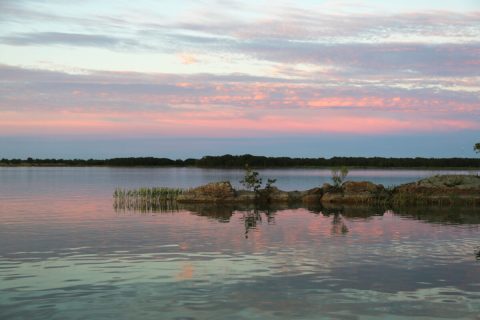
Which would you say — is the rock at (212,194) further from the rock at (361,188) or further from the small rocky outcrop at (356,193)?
the rock at (361,188)

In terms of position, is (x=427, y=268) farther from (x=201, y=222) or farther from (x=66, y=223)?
(x=66, y=223)

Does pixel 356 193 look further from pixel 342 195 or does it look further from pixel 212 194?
pixel 212 194

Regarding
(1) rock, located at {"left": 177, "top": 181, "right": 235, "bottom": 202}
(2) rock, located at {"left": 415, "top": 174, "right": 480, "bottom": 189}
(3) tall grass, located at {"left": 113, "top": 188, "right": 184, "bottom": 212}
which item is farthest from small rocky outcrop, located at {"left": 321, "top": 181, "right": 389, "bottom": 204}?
(3) tall grass, located at {"left": 113, "top": 188, "right": 184, "bottom": 212}

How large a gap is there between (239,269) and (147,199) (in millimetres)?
29781

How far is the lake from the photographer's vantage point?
44.6 feet

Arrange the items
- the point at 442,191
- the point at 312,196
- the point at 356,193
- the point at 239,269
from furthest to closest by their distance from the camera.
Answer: the point at 312,196
the point at 356,193
the point at 442,191
the point at 239,269

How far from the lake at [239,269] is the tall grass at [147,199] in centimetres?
957

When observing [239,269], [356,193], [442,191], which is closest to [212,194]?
[356,193]

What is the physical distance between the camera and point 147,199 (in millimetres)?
47031

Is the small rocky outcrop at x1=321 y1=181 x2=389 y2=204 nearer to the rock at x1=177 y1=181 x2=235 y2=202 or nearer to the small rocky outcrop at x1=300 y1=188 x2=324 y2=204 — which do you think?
the small rocky outcrop at x1=300 y1=188 x2=324 y2=204

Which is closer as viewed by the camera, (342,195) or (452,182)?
(452,182)

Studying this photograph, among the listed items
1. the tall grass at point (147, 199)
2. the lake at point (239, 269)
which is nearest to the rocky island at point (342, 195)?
the tall grass at point (147, 199)

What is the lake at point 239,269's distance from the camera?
13.6 meters

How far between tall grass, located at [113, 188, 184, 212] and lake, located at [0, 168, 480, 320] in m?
9.57
